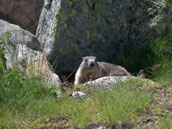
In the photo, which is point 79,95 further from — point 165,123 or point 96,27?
point 96,27

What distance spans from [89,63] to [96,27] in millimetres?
1242

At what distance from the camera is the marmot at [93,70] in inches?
271

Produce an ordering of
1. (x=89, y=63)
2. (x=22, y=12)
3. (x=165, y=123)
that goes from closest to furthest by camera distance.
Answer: (x=165, y=123), (x=89, y=63), (x=22, y=12)

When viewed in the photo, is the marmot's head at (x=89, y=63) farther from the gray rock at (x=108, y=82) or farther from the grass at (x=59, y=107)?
the grass at (x=59, y=107)

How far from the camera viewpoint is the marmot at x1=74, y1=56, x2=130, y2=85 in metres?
6.88

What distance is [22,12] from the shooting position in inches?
350

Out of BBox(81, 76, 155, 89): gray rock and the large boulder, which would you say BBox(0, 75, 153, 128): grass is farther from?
the large boulder

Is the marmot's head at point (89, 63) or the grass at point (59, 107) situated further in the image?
the marmot's head at point (89, 63)


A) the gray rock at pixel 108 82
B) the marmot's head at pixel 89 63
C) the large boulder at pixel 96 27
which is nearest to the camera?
the gray rock at pixel 108 82

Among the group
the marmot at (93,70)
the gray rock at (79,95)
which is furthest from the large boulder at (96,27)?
the gray rock at (79,95)

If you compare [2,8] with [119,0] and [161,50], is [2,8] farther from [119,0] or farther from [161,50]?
[161,50]

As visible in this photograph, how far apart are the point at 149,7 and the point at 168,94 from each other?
379 cm

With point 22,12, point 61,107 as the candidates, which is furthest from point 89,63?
point 22,12

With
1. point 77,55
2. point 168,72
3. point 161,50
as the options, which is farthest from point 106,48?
point 168,72
